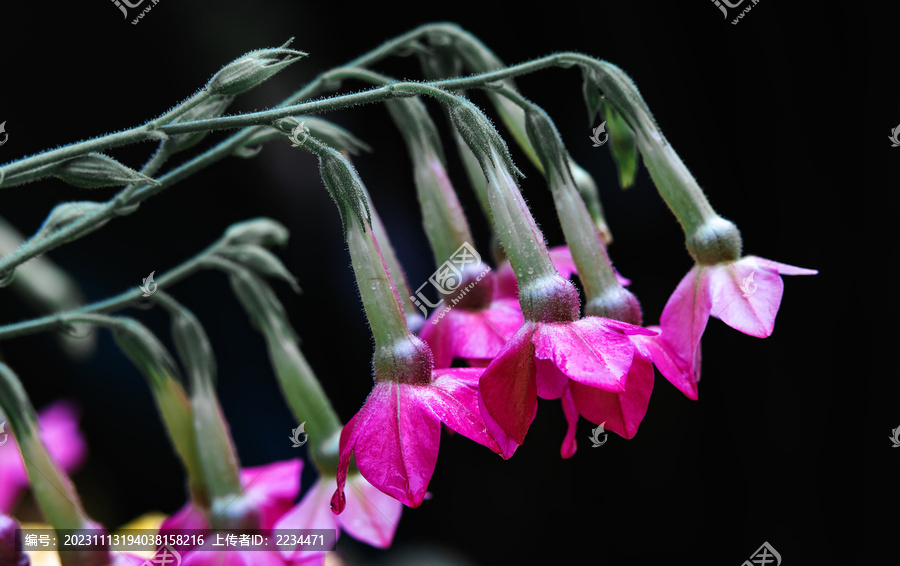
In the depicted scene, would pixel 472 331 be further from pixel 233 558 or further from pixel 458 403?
pixel 233 558

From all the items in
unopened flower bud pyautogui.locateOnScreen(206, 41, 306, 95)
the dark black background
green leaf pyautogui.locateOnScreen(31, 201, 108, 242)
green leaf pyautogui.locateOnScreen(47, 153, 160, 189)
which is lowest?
the dark black background

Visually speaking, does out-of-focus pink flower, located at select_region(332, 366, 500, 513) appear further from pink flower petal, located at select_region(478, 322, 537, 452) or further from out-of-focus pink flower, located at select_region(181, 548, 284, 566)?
out-of-focus pink flower, located at select_region(181, 548, 284, 566)

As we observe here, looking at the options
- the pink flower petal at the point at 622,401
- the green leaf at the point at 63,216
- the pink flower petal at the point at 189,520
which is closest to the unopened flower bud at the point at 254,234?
the green leaf at the point at 63,216

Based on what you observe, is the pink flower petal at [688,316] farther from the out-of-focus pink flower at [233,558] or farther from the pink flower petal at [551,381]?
the out-of-focus pink flower at [233,558]

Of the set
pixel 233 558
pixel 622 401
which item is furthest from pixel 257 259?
pixel 622 401

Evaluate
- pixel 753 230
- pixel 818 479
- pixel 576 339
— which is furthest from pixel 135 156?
pixel 818 479

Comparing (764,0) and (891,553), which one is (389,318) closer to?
(764,0)

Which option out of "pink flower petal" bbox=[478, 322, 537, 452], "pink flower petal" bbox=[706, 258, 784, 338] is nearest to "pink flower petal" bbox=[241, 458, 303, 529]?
"pink flower petal" bbox=[478, 322, 537, 452]
